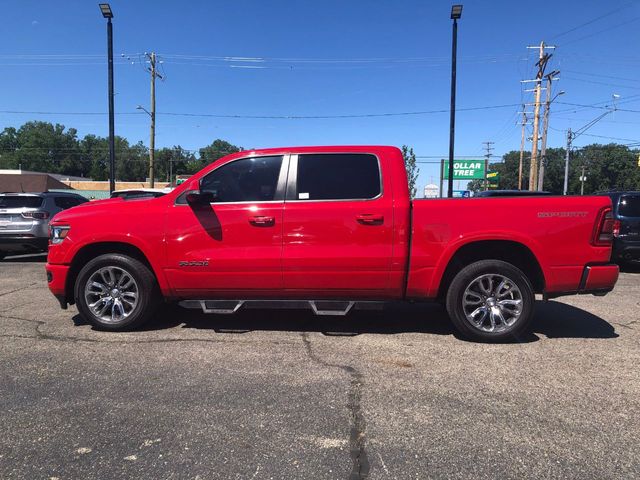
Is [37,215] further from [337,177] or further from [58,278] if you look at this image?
[337,177]

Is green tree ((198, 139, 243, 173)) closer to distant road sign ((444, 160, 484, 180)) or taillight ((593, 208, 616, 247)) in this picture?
distant road sign ((444, 160, 484, 180))

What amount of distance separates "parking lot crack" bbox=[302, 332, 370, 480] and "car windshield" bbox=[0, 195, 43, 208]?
9411 mm

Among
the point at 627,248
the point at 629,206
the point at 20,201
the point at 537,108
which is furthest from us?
the point at 537,108

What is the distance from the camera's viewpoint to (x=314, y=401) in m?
3.49

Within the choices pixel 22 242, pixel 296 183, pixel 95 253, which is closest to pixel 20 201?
pixel 22 242

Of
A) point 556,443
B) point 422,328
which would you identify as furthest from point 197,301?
point 556,443

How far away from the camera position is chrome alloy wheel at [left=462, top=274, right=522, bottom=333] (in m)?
4.83

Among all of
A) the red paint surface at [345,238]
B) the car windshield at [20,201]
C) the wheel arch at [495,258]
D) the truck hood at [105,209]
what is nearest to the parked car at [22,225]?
the car windshield at [20,201]

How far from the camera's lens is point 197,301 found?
5121 millimetres

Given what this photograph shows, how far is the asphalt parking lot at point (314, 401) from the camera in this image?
8.89 ft

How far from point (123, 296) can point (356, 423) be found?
323cm

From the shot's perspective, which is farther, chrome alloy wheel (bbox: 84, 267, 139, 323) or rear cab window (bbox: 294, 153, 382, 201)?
chrome alloy wheel (bbox: 84, 267, 139, 323)

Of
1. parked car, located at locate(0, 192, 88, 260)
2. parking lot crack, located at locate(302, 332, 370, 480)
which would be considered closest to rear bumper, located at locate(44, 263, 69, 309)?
parking lot crack, located at locate(302, 332, 370, 480)

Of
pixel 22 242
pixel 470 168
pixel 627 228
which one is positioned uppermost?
pixel 470 168
